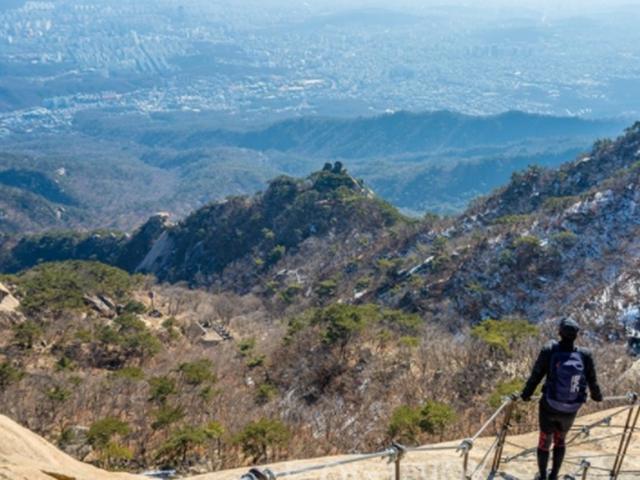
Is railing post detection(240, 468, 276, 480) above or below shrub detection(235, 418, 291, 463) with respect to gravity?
above

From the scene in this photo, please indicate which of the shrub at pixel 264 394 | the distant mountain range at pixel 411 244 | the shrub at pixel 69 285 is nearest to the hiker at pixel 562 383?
the shrub at pixel 264 394

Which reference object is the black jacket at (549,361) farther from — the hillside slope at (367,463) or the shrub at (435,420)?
the shrub at (435,420)

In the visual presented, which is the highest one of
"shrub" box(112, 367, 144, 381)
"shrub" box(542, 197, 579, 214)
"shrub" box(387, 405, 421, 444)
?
"shrub" box(387, 405, 421, 444)

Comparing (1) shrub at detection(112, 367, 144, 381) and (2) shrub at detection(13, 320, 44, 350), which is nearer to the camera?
(1) shrub at detection(112, 367, 144, 381)

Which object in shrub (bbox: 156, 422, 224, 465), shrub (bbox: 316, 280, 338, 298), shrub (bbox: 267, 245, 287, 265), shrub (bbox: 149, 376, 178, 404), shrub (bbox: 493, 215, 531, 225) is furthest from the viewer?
shrub (bbox: 267, 245, 287, 265)

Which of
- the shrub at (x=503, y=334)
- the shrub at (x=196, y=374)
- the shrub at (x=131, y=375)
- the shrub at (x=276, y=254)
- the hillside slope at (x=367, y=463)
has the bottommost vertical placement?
the shrub at (x=276, y=254)

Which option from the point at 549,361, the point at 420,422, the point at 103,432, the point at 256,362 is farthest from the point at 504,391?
the point at 256,362

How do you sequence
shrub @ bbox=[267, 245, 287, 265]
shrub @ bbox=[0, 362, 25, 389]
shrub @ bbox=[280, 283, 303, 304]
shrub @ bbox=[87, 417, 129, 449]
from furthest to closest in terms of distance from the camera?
shrub @ bbox=[267, 245, 287, 265] < shrub @ bbox=[280, 283, 303, 304] < shrub @ bbox=[0, 362, 25, 389] < shrub @ bbox=[87, 417, 129, 449]

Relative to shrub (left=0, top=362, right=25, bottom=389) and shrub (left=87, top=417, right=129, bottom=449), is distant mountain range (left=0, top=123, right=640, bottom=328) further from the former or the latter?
shrub (left=0, top=362, right=25, bottom=389)

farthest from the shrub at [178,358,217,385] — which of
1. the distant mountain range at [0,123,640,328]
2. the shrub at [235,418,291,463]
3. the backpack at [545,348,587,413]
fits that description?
the distant mountain range at [0,123,640,328]
